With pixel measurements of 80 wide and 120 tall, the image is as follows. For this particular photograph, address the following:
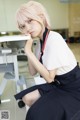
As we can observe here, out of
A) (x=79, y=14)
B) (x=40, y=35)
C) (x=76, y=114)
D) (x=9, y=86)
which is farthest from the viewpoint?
(x=79, y=14)

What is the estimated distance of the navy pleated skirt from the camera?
974 millimetres

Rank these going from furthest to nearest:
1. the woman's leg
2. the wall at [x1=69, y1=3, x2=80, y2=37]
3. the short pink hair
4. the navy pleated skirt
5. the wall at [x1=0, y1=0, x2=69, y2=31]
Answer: the wall at [x1=69, y1=3, x2=80, y2=37] < the wall at [x1=0, y1=0, x2=69, y2=31] < the woman's leg < the short pink hair < the navy pleated skirt

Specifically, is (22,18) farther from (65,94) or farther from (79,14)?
(79,14)

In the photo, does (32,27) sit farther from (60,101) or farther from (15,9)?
(15,9)

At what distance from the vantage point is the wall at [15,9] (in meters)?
5.13

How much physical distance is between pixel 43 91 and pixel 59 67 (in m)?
0.24

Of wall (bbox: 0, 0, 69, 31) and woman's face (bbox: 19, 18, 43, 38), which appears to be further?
wall (bbox: 0, 0, 69, 31)

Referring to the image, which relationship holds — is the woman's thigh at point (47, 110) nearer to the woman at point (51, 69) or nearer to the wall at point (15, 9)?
the woman at point (51, 69)

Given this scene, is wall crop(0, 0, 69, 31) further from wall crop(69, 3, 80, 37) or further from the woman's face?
the woman's face

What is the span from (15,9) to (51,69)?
14.5 ft

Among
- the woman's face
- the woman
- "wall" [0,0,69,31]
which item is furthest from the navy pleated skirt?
"wall" [0,0,69,31]

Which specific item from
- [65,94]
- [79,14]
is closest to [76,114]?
[65,94]

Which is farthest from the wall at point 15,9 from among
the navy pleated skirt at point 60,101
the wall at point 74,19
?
the navy pleated skirt at point 60,101

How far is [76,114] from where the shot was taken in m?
0.96
